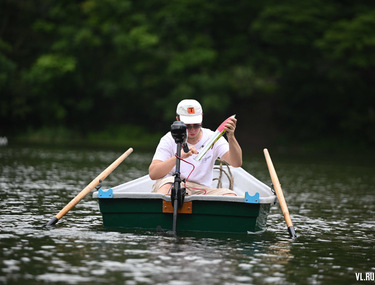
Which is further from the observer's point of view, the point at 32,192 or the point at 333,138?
the point at 333,138

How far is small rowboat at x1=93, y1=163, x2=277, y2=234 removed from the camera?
7.75 metres

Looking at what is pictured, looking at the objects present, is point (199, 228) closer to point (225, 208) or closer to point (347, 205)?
point (225, 208)

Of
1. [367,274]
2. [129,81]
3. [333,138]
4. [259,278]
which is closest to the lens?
[259,278]

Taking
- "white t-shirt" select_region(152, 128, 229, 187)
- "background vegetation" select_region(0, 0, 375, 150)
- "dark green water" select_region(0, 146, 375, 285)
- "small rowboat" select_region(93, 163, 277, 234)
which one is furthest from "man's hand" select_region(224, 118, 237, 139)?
"background vegetation" select_region(0, 0, 375, 150)

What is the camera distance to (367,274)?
6.19 metres

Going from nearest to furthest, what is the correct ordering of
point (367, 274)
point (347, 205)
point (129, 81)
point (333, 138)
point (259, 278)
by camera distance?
point (259, 278)
point (367, 274)
point (347, 205)
point (333, 138)
point (129, 81)

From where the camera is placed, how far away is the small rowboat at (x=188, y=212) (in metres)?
7.75

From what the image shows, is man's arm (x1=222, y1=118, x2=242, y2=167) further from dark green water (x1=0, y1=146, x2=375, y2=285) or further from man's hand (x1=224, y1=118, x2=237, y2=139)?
dark green water (x1=0, y1=146, x2=375, y2=285)

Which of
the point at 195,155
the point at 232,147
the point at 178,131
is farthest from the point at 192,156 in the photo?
the point at 178,131

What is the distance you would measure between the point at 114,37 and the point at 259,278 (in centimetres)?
3475

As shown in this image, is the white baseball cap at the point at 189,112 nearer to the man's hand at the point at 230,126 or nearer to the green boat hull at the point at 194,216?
the man's hand at the point at 230,126

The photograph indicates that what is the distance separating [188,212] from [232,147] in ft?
3.18

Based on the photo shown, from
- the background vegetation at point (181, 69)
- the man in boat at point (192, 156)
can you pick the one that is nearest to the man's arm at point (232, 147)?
the man in boat at point (192, 156)

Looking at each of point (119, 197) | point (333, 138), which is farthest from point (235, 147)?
point (333, 138)
